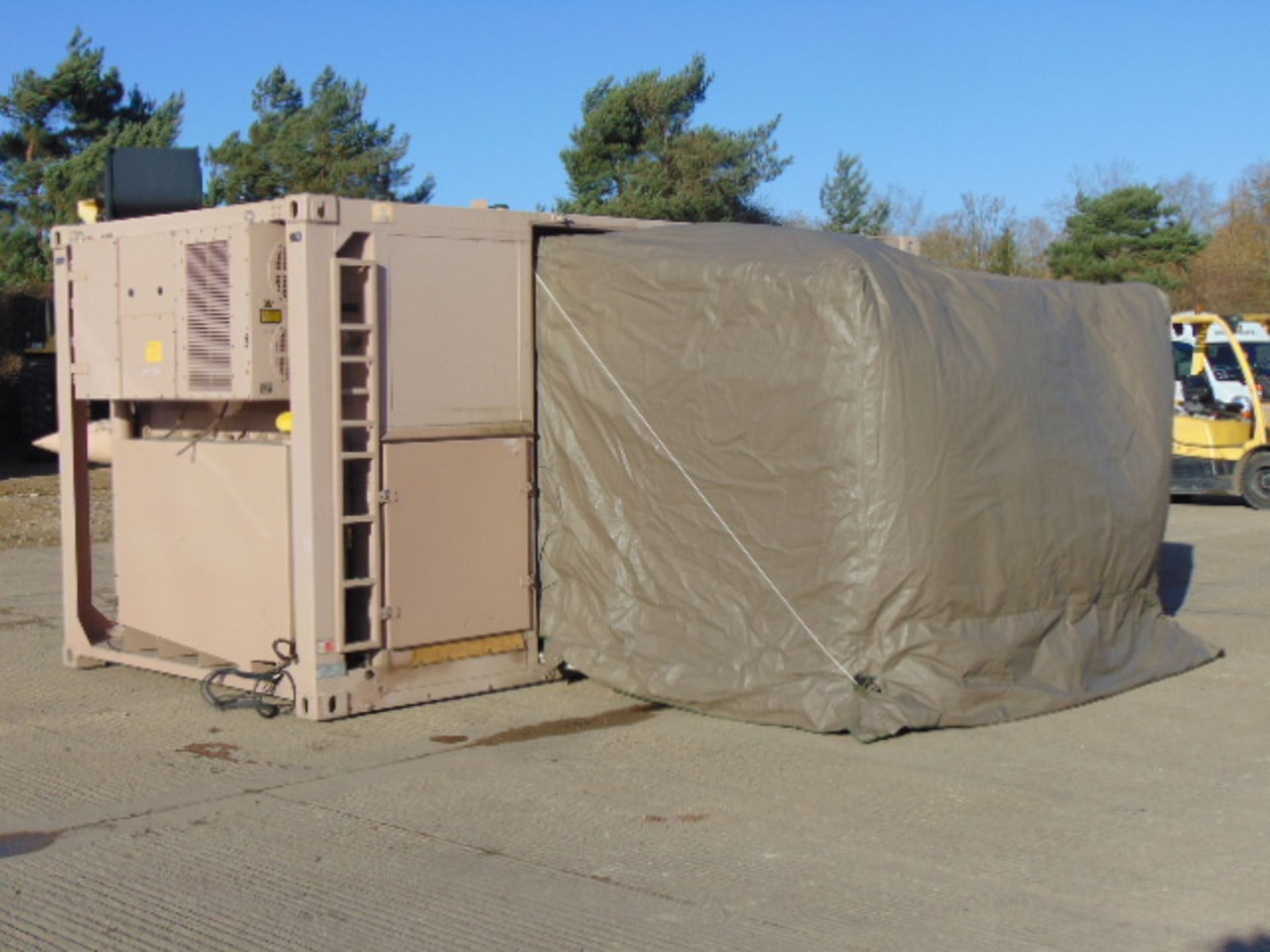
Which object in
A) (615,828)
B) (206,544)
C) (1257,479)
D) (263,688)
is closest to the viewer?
(615,828)

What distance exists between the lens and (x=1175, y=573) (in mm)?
12984

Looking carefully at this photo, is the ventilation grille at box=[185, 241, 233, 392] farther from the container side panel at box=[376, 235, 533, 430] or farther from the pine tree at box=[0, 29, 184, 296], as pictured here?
the pine tree at box=[0, 29, 184, 296]

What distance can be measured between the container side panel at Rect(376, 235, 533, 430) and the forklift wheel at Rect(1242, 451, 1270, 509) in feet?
45.4

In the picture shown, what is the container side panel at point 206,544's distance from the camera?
25.1ft

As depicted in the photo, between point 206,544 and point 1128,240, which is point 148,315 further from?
point 1128,240

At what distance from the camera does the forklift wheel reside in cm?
1892

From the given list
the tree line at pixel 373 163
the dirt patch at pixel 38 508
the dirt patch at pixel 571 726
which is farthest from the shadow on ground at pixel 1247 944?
the tree line at pixel 373 163

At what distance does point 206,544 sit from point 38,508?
11060mm

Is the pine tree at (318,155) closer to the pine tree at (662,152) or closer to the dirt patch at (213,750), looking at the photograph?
the pine tree at (662,152)

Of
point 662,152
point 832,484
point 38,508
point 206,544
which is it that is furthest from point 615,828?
point 662,152

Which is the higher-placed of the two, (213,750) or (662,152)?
(662,152)

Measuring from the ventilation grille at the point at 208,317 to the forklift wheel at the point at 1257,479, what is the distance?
598 inches

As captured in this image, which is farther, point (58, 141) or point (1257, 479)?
point (58, 141)

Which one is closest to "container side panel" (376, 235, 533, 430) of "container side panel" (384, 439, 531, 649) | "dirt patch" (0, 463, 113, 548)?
"container side panel" (384, 439, 531, 649)
